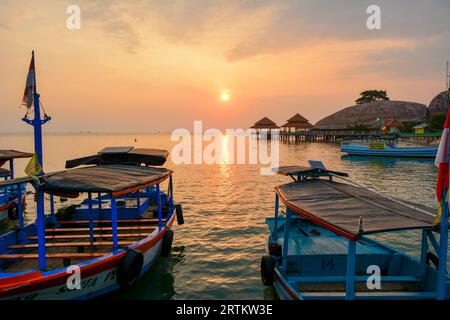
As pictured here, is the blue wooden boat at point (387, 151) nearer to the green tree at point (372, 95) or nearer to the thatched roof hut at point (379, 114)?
the thatched roof hut at point (379, 114)

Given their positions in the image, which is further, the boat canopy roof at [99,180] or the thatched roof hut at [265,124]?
the thatched roof hut at [265,124]

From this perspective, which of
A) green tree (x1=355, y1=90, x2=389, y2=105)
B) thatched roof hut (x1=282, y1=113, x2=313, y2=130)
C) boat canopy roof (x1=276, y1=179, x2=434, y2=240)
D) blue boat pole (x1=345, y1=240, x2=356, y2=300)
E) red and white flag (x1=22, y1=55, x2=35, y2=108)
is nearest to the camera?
boat canopy roof (x1=276, y1=179, x2=434, y2=240)

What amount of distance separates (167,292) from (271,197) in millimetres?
12344

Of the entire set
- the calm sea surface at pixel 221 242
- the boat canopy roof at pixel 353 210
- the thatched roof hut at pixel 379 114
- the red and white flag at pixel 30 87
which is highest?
the thatched roof hut at pixel 379 114

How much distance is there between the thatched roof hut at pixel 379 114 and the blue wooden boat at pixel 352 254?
78645 millimetres

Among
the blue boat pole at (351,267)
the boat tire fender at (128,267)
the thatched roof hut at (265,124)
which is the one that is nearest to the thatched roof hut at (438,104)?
the thatched roof hut at (265,124)

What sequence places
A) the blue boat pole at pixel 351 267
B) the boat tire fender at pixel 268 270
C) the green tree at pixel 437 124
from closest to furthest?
the blue boat pole at pixel 351 267 → the boat tire fender at pixel 268 270 → the green tree at pixel 437 124

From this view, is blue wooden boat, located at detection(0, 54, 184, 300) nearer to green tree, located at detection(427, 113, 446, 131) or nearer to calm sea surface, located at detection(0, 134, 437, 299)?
calm sea surface, located at detection(0, 134, 437, 299)

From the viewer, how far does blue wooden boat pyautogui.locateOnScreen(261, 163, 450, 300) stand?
4.89m

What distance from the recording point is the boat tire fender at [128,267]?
691cm

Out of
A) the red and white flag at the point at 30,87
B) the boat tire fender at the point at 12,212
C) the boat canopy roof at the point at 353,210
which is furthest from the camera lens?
the boat tire fender at the point at 12,212

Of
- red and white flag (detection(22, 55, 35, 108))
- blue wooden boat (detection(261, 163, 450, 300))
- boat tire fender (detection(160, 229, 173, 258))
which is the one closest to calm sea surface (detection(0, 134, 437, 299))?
boat tire fender (detection(160, 229, 173, 258))

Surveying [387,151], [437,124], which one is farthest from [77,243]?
[437,124]
